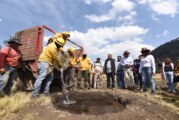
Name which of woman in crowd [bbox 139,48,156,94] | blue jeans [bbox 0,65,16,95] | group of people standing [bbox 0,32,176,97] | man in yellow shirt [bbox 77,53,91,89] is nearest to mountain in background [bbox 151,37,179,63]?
group of people standing [bbox 0,32,176,97]

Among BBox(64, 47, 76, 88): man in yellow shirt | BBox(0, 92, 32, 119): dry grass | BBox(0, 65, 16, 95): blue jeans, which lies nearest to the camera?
BBox(0, 92, 32, 119): dry grass

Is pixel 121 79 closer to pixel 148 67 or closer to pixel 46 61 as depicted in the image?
pixel 148 67

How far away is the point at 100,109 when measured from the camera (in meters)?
7.50

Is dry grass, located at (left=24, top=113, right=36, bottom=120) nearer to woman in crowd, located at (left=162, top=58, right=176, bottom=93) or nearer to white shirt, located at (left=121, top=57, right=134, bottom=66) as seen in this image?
white shirt, located at (left=121, top=57, right=134, bottom=66)

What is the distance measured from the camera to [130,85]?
1233 centimetres

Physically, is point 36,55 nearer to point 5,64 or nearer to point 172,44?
point 5,64

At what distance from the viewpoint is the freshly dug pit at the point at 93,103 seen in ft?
24.5

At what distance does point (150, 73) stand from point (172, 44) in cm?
5440

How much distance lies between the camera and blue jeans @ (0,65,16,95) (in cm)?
855

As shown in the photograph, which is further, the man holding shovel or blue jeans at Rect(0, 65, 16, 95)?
blue jeans at Rect(0, 65, 16, 95)

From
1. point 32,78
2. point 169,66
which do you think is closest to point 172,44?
point 169,66

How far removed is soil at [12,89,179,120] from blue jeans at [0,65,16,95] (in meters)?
1.46

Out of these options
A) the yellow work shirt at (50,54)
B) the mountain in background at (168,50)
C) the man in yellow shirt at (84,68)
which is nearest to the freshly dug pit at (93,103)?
the yellow work shirt at (50,54)

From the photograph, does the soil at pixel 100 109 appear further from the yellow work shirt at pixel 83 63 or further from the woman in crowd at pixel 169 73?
the woman in crowd at pixel 169 73
